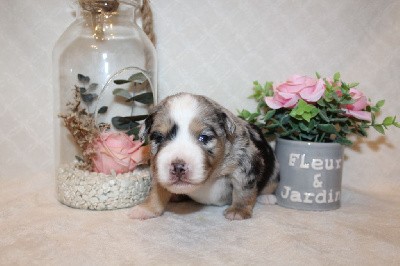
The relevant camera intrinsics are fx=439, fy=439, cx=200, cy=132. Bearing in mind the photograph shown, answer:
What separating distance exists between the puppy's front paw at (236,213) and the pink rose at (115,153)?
69cm

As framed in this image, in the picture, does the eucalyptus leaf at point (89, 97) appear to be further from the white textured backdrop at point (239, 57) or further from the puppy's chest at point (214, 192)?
the puppy's chest at point (214, 192)

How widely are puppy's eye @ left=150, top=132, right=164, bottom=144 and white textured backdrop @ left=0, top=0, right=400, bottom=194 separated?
3.36ft

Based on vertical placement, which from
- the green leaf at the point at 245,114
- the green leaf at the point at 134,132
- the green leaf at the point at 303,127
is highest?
the green leaf at the point at 245,114

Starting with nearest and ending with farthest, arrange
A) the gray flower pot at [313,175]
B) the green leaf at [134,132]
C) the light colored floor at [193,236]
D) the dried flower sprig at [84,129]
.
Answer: the light colored floor at [193,236] < the dried flower sprig at [84,129] < the gray flower pot at [313,175] < the green leaf at [134,132]

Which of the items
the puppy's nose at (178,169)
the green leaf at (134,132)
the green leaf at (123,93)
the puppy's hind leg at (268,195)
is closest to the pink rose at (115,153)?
the green leaf at (134,132)

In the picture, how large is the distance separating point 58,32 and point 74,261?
6.82ft

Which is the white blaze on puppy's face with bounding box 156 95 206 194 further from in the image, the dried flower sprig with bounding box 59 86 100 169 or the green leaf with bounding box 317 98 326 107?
the green leaf with bounding box 317 98 326 107

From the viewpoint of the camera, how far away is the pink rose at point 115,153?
2.79 metres

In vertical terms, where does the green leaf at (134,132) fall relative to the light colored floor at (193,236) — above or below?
above

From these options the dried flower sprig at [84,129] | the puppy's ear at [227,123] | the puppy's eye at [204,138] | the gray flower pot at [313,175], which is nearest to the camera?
the puppy's eye at [204,138]

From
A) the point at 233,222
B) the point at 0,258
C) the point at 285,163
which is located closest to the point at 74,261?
the point at 0,258

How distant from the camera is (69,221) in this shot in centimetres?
249

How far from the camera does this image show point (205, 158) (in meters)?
2.36

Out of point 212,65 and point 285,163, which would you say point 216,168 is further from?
point 212,65
